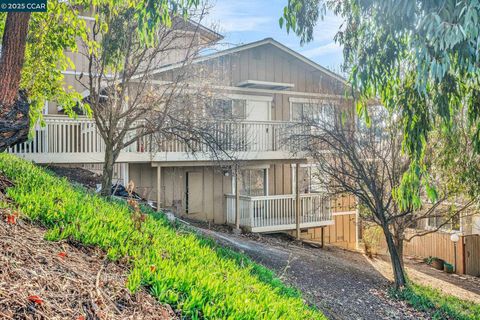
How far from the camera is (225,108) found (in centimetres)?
1283

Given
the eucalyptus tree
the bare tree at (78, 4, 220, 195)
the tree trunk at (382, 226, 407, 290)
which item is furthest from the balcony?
the eucalyptus tree

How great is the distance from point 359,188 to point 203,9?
6306 millimetres

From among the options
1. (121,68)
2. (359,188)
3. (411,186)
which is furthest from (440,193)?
(121,68)

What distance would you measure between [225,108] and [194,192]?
4905 millimetres

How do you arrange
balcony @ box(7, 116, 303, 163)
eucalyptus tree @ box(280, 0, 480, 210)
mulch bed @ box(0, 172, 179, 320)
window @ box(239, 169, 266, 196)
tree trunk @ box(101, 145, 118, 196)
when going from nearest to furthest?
mulch bed @ box(0, 172, 179, 320) → eucalyptus tree @ box(280, 0, 480, 210) → tree trunk @ box(101, 145, 118, 196) → balcony @ box(7, 116, 303, 163) → window @ box(239, 169, 266, 196)

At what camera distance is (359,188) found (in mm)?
11914

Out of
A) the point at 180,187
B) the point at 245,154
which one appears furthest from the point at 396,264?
the point at 180,187

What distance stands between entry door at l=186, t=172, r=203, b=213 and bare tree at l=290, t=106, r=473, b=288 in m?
5.63

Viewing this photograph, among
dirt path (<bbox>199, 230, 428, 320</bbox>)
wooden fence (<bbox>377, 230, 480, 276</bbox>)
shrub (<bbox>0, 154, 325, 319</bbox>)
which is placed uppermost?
shrub (<bbox>0, 154, 325, 319</bbox>)

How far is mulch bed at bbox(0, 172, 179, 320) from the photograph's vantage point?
3.04 m

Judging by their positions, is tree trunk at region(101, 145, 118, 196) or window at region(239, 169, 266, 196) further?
window at region(239, 169, 266, 196)

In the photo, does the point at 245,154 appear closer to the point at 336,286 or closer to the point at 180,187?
the point at 180,187

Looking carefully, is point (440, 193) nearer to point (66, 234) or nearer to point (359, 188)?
point (359, 188)

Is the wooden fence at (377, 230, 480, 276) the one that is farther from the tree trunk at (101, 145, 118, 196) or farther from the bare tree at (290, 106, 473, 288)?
the tree trunk at (101, 145, 118, 196)
